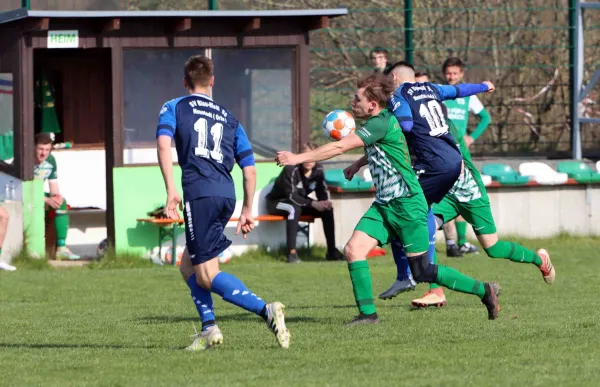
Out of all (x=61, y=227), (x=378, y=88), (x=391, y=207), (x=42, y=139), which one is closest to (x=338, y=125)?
(x=378, y=88)

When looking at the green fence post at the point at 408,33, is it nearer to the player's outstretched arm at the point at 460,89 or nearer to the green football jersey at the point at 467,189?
the green football jersey at the point at 467,189

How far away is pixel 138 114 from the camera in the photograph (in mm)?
15297

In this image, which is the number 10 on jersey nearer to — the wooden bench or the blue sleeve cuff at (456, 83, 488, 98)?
the blue sleeve cuff at (456, 83, 488, 98)

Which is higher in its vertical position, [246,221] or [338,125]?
[338,125]

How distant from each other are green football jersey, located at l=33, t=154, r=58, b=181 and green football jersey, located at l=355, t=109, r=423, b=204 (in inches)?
286

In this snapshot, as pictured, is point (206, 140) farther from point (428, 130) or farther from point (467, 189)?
point (467, 189)

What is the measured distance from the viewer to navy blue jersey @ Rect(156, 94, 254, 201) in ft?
25.0

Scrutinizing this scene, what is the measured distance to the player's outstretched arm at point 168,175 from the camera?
290 inches

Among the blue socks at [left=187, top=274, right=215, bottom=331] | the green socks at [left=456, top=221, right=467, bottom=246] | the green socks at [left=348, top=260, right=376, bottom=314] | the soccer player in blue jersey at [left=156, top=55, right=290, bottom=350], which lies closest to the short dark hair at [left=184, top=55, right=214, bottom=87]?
the soccer player in blue jersey at [left=156, top=55, right=290, bottom=350]

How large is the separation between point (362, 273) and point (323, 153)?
118 cm

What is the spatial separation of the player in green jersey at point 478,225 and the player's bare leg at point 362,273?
1.18m

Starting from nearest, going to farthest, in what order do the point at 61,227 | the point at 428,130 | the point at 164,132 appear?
1. the point at 164,132
2. the point at 428,130
3. the point at 61,227

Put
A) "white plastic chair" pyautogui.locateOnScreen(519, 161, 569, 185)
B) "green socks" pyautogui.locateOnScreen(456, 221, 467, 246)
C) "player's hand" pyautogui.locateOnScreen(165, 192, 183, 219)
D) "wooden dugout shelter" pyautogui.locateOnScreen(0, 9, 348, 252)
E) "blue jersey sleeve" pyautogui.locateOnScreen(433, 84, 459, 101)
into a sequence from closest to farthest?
"player's hand" pyautogui.locateOnScreen(165, 192, 183, 219) < "blue jersey sleeve" pyautogui.locateOnScreen(433, 84, 459, 101) < "wooden dugout shelter" pyautogui.locateOnScreen(0, 9, 348, 252) < "green socks" pyautogui.locateOnScreen(456, 221, 467, 246) < "white plastic chair" pyautogui.locateOnScreen(519, 161, 569, 185)

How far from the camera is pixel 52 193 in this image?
50.2ft
